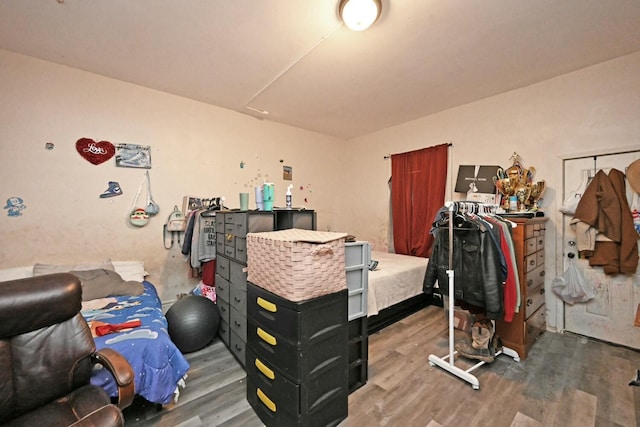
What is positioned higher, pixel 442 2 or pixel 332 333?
pixel 442 2

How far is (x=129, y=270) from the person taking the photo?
9.37 ft

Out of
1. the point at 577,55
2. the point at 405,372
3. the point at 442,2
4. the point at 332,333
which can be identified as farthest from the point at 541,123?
the point at 332,333

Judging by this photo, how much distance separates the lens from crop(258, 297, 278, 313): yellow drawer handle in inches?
58.8

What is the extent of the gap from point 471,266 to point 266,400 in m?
1.89

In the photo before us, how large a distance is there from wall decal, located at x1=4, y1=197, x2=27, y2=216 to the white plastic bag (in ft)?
18.6

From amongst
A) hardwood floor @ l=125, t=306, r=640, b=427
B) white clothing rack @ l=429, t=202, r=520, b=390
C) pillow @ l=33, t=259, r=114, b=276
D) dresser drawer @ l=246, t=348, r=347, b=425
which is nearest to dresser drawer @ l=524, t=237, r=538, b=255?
white clothing rack @ l=429, t=202, r=520, b=390

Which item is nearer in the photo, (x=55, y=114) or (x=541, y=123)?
(x=55, y=114)

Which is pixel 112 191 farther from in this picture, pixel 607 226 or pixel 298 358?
pixel 607 226

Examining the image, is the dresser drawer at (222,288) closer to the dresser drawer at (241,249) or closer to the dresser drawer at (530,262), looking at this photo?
the dresser drawer at (241,249)

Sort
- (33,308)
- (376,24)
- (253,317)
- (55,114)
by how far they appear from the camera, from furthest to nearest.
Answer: (55,114) < (376,24) < (253,317) < (33,308)

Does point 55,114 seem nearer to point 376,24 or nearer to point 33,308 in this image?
point 33,308

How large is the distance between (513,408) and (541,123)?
2934 mm

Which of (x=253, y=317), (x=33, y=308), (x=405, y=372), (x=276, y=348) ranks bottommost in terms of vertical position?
(x=405, y=372)

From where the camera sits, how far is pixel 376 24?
2.02 meters
